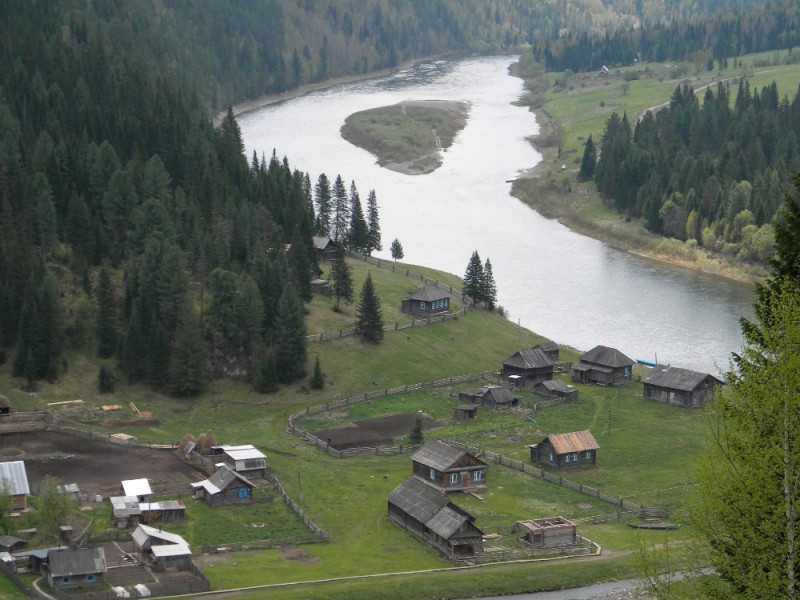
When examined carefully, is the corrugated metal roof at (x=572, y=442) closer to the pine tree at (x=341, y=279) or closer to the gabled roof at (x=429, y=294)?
the gabled roof at (x=429, y=294)

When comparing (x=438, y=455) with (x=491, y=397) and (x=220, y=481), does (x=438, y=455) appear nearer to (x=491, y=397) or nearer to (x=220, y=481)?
(x=220, y=481)

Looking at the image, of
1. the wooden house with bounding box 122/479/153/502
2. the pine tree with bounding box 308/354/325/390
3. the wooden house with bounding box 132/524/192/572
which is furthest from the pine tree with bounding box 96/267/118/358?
the wooden house with bounding box 132/524/192/572

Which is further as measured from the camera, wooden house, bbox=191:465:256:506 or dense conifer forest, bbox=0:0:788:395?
dense conifer forest, bbox=0:0:788:395

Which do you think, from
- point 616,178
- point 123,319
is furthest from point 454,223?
point 123,319

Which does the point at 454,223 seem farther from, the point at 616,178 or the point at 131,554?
the point at 131,554

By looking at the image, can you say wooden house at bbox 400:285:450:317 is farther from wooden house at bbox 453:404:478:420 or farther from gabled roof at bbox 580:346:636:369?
wooden house at bbox 453:404:478:420

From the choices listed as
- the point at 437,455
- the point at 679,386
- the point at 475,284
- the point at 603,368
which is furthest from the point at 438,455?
the point at 475,284
